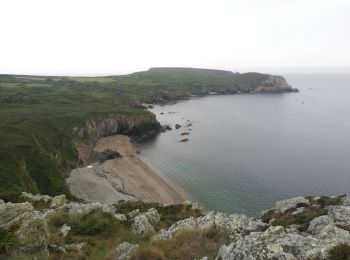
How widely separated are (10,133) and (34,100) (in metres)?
71.8

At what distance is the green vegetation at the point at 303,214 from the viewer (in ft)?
125

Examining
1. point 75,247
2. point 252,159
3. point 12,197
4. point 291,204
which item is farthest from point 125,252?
point 252,159

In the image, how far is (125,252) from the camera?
18359 mm

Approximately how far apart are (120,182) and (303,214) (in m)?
45.3

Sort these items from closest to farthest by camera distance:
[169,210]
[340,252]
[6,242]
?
[340,252] → [6,242] → [169,210]

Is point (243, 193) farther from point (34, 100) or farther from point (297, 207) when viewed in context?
point (34, 100)

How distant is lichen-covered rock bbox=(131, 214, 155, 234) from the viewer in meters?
26.5

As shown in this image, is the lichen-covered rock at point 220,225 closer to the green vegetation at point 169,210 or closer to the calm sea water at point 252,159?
the green vegetation at point 169,210

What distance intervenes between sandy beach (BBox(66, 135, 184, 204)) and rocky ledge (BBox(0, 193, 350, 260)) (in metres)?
29.4

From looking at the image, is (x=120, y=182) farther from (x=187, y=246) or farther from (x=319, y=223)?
(x=187, y=246)

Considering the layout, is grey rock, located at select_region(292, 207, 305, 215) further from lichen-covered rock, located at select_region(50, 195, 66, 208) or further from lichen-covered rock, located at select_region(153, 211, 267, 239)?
lichen-covered rock, located at select_region(50, 195, 66, 208)

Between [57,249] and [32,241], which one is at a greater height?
[32,241]

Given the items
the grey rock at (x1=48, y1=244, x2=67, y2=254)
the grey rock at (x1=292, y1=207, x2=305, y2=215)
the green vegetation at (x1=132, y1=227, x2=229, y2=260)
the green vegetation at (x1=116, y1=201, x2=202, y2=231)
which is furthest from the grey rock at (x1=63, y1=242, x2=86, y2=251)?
the grey rock at (x1=292, y1=207, x2=305, y2=215)

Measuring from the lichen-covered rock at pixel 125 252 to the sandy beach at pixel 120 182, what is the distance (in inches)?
1844
